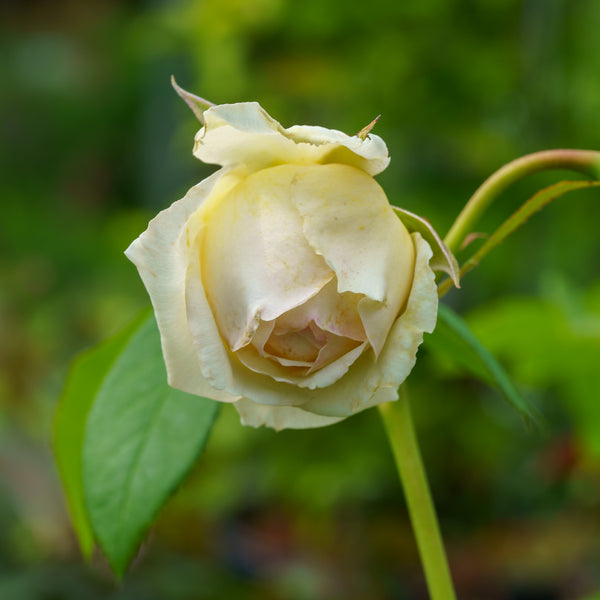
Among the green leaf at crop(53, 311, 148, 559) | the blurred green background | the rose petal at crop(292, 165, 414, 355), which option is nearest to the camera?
the rose petal at crop(292, 165, 414, 355)

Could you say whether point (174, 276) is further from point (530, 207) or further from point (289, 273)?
point (530, 207)

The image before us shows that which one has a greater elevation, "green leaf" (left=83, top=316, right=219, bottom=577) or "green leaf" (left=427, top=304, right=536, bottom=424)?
"green leaf" (left=427, top=304, right=536, bottom=424)

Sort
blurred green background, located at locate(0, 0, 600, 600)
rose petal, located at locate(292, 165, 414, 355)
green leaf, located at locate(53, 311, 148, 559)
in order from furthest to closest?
blurred green background, located at locate(0, 0, 600, 600)
green leaf, located at locate(53, 311, 148, 559)
rose petal, located at locate(292, 165, 414, 355)

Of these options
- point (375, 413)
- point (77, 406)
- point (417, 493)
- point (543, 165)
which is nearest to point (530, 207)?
point (543, 165)

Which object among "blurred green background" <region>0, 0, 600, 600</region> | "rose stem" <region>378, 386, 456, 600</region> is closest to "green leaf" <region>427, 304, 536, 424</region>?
"rose stem" <region>378, 386, 456, 600</region>

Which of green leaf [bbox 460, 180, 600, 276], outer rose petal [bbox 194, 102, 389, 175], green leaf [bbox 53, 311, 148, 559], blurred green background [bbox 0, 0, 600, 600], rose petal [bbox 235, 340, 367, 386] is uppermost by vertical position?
outer rose petal [bbox 194, 102, 389, 175]

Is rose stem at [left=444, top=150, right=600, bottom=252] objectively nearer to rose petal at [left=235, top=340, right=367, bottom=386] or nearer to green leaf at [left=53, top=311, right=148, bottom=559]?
rose petal at [left=235, top=340, right=367, bottom=386]

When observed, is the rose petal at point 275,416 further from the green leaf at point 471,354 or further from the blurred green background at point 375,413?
the blurred green background at point 375,413

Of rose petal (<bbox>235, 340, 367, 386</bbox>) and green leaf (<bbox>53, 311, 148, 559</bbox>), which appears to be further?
green leaf (<bbox>53, 311, 148, 559</bbox>)
